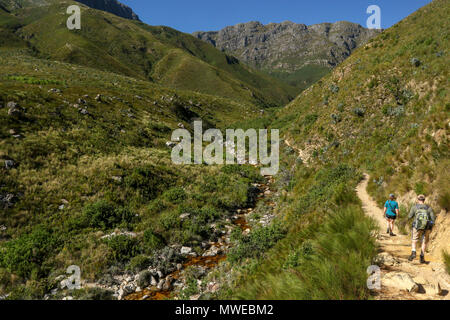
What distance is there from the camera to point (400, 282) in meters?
5.23

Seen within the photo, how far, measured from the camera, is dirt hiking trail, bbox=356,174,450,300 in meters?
Result: 4.99

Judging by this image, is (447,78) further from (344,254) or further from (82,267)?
(82,267)

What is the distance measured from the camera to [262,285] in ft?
20.0

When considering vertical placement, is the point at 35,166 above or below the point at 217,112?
below

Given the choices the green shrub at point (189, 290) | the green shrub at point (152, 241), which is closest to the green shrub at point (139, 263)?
the green shrub at point (152, 241)

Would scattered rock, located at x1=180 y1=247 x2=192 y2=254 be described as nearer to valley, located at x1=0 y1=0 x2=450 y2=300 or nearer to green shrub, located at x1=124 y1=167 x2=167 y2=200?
valley, located at x1=0 y1=0 x2=450 y2=300

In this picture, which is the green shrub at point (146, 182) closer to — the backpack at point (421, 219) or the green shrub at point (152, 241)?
the green shrub at point (152, 241)

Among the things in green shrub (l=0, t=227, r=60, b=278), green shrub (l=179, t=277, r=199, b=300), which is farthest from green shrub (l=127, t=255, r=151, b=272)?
green shrub (l=0, t=227, r=60, b=278)

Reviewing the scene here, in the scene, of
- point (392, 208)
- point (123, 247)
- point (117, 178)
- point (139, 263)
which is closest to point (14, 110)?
point (117, 178)

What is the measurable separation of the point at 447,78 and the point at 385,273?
16819mm

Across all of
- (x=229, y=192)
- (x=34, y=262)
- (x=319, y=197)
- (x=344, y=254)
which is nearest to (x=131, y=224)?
(x=34, y=262)

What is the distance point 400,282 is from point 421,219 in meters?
2.92

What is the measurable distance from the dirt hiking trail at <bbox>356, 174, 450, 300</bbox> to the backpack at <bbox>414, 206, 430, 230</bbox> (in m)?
0.87

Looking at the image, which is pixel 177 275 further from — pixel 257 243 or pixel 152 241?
pixel 257 243
